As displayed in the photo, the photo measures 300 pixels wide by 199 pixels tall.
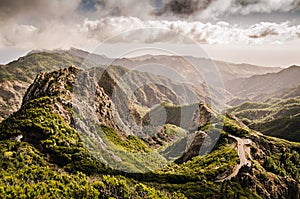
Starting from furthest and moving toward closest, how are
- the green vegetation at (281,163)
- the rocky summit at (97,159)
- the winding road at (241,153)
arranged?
the green vegetation at (281,163)
the winding road at (241,153)
the rocky summit at (97,159)

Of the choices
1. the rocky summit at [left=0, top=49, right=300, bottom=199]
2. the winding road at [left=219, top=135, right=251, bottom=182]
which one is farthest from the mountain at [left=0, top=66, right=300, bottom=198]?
the winding road at [left=219, top=135, right=251, bottom=182]

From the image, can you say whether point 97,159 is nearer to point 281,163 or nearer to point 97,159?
point 97,159

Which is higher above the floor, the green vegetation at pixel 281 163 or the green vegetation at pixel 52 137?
the green vegetation at pixel 52 137

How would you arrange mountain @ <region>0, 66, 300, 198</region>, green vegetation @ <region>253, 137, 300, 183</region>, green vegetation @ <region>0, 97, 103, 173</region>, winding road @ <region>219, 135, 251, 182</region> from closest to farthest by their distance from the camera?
mountain @ <region>0, 66, 300, 198</region> → green vegetation @ <region>0, 97, 103, 173</region> → winding road @ <region>219, 135, 251, 182</region> → green vegetation @ <region>253, 137, 300, 183</region>

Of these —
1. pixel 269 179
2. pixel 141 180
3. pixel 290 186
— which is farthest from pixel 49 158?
pixel 290 186

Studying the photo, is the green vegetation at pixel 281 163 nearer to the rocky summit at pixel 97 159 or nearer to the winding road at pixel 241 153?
the rocky summit at pixel 97 159

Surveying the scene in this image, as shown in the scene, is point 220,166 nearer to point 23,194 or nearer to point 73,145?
point 73,145

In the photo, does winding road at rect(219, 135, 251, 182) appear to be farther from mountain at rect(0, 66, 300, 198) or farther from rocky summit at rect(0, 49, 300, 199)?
mountain at rect(0, 66, 300, 198)

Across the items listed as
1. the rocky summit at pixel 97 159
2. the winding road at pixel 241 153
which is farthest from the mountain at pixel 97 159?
the winding road at pixel 241 153
